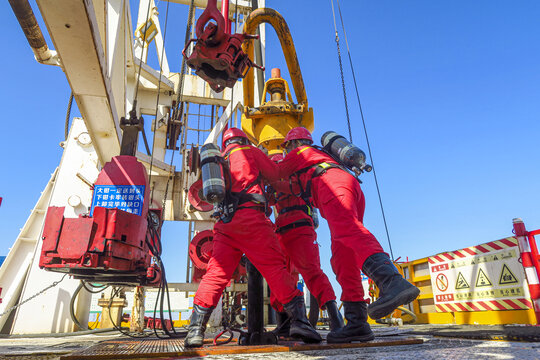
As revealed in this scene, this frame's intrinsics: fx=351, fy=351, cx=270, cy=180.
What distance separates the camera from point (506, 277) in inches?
192

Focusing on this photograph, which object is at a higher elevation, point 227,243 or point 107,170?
point 107,170

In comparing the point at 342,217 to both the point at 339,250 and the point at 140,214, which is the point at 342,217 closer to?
the point at 339,250

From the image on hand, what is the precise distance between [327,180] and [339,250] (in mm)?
568

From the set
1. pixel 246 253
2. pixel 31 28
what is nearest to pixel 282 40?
pixel 31 28

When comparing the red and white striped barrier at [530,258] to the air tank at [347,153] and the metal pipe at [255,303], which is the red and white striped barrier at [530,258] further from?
the metal pipe at [255,303]

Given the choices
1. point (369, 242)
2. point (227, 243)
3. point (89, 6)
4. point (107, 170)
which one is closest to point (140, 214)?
point (107, 170)

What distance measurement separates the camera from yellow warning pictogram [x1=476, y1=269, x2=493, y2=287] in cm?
513

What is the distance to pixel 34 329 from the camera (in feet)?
18.0

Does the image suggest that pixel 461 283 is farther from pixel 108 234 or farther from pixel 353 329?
pixel 108 234

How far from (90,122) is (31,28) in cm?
153

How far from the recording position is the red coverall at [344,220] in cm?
240

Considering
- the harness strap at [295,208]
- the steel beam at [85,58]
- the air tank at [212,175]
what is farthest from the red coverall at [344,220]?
the steel beam at [85,58]

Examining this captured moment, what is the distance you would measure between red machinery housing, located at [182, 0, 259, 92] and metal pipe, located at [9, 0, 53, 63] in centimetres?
141

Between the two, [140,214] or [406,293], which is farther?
[140,214]
